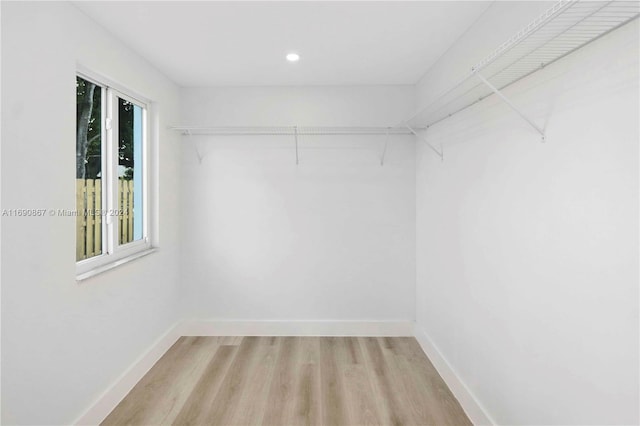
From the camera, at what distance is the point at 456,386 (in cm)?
254

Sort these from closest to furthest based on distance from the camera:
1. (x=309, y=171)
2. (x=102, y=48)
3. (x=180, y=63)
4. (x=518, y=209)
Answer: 1. (x=518, y=209)
2. (x=102, y=48)
3. (x=180, y=63)
4. (x=309, y=171)

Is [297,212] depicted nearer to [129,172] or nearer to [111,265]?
[129,172]

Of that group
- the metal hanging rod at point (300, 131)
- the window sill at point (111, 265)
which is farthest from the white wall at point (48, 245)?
the metal hanging rod at point (300, 131)

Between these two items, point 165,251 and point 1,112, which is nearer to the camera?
point 1,112

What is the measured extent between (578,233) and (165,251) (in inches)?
118

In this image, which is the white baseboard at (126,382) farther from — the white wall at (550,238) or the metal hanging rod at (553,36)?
the metal hanging rod at (553,36)

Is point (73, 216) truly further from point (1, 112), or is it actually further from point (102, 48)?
point (102, 48)

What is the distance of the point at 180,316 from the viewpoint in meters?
3.62

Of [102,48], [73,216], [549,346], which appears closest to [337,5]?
[102,48]

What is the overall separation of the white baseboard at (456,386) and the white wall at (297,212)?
0.50 meters

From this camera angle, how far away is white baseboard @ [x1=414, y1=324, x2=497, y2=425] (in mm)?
2185

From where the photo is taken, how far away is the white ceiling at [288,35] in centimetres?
204

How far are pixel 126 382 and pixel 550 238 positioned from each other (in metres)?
2.72

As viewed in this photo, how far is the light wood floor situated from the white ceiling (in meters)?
2.40
